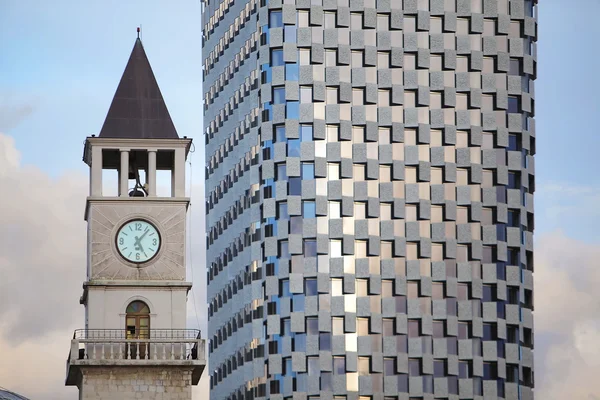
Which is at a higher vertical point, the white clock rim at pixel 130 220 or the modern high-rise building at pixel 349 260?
the modern high-rise building at pixel 349 260

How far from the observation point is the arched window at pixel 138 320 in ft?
352

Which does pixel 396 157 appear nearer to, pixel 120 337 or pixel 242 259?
pixel 242 259

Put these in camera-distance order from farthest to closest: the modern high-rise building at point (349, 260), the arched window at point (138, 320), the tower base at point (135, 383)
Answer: the modern high-rise building at point (349, 260) < the arched window at point (138, 320) < the tower base at point (135, 383)

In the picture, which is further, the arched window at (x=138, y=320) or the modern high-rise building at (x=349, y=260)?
the modern high-rise building at (x=349, y=260)

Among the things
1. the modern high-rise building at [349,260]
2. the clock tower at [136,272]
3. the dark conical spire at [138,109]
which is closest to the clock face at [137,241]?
the clock tower at [136,272]

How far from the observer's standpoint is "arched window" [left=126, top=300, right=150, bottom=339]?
10719cm

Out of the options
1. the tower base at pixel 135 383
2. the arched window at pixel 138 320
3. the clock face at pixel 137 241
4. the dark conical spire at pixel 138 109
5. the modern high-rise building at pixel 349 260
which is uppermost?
the modern high-rise building at pixel 349 260

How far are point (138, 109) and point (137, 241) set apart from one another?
855 cm

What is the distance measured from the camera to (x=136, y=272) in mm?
107688

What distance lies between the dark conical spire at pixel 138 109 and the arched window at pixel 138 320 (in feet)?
31.6

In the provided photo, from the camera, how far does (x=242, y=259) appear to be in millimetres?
198500

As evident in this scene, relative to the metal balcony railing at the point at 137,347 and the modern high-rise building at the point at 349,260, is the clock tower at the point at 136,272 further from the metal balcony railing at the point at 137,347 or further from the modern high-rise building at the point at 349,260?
the modern high-rise building at the point at 349,260

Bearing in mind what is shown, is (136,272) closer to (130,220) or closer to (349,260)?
(130,220)

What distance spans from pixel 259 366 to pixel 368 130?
84.3 feet
